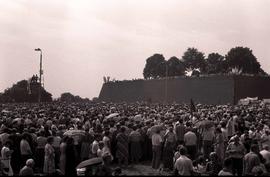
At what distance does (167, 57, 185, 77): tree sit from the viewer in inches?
3720

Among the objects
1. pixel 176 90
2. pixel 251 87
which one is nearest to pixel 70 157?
pixel 251 87

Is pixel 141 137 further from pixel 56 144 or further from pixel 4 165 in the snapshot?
pixel 4 165

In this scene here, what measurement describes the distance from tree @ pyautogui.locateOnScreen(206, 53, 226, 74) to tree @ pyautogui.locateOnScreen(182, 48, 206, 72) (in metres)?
2.44

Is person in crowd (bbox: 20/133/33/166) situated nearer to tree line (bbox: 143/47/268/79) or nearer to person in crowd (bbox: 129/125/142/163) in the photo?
person in crowd (bbox: 129/125/142/163)

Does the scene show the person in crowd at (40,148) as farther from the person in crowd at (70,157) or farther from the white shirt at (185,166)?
the white shirt at (185,166)

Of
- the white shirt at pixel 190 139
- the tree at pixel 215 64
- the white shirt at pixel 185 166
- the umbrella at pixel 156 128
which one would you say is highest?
the tree at pixel 215 64

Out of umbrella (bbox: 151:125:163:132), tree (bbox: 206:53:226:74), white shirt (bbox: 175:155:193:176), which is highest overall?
tree (bbox: 206:53:226:74)

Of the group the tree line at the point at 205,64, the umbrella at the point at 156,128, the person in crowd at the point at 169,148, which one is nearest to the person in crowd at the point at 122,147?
the umbrella at the point at 156,128

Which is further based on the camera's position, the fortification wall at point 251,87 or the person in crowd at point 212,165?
the fortification wall at point 251,87

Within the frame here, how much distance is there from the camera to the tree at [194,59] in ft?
303

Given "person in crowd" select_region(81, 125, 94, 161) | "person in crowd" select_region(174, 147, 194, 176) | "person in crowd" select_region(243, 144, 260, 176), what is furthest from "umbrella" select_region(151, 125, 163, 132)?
"person in crowd" select_region(174, 147, 194, 176)

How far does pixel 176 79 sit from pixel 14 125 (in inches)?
2094

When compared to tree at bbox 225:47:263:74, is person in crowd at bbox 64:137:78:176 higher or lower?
lower

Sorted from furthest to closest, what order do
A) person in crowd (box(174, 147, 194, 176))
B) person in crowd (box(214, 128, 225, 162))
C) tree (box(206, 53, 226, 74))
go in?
tree (box(206, 53, 226, 74)) → person in crowd (box(214, 128, 225, 162)) → person in crowd (box(174, 147, 194, 176))
